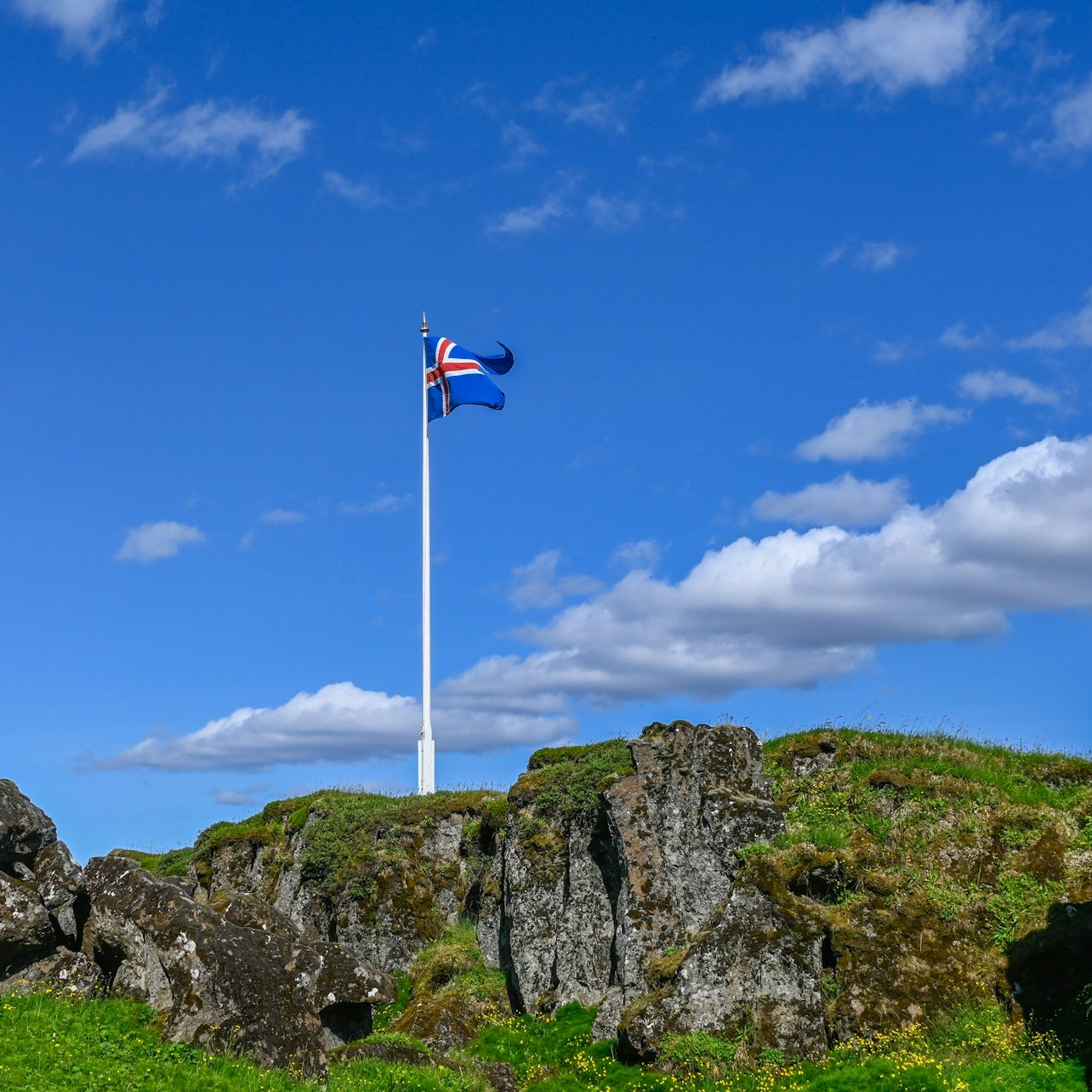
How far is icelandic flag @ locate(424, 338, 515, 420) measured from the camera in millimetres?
59062

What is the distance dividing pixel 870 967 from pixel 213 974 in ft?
55.5

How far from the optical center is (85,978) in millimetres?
28234

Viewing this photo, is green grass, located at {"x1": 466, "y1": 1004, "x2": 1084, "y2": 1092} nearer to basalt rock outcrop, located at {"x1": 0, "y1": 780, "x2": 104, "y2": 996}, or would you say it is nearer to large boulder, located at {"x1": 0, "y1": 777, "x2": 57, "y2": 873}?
basalt rock outcrop, located at {"x1": 0, "y1": 780, "x2": 104, "y2": 996}

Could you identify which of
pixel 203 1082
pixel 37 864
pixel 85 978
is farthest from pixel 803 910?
pixel 37 864

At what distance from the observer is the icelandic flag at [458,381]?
5906 centimetres

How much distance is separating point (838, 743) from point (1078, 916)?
11.4 meters

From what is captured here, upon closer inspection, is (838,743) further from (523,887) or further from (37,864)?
(37,864)

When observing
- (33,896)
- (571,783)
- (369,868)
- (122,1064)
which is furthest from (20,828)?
(571,783)

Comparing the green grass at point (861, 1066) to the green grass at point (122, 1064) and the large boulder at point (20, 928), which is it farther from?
the large boulder at point (20, 928)

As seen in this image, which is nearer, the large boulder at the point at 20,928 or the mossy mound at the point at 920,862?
the large boulder at the point at 20,928

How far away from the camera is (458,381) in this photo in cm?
5906

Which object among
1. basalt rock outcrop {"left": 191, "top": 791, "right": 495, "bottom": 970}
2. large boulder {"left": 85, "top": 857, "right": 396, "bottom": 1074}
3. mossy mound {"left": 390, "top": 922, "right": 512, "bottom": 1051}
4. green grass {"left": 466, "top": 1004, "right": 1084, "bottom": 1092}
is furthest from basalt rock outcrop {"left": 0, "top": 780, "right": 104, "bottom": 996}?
basalt rock outcrop {"left": 191, "top": 791, "right": 495, "bottom": 970}

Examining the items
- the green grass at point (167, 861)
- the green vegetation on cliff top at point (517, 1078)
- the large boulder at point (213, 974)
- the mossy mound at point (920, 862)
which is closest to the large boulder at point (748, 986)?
the green vegetation on cliff top at point (517, 1078)

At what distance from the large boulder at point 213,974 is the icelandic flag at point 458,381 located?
33517 millimetres
